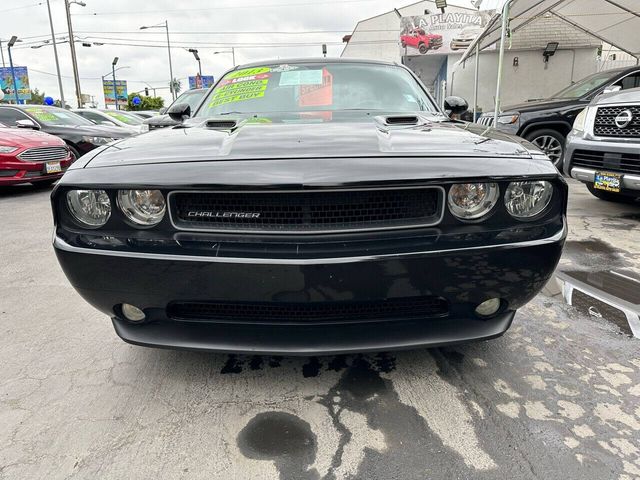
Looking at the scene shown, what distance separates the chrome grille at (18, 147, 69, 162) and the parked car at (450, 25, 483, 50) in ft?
62.0

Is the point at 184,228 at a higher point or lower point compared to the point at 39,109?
lower

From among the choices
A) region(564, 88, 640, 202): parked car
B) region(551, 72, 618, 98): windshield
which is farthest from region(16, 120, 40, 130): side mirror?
region(551, 72, 618, 98): windshield

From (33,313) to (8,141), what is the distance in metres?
5.23

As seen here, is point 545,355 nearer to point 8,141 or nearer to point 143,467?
point 143,467

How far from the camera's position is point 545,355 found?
7.30 ft

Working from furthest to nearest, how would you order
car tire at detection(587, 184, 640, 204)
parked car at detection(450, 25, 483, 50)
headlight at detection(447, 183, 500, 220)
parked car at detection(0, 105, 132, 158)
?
parked car at detection(450, 25, 483, 50), parked car at detection(0, 105, 132, 158), car tire at detection(587, 184, 640, 204), headlight at detection(447, 183, 500, 220)

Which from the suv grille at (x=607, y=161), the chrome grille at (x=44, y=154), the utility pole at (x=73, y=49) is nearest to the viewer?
the suv grille at (x=607, y=161)

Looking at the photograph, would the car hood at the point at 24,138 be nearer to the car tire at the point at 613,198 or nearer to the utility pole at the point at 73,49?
the car tire at the point at 613,198

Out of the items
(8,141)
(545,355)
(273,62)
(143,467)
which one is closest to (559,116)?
(273,62)

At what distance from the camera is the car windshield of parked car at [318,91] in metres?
2.88

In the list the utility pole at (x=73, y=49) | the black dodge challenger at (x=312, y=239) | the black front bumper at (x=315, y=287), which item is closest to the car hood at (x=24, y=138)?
the black dodge challenger at (x=312, y=239)

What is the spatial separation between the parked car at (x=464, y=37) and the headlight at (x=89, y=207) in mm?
22604

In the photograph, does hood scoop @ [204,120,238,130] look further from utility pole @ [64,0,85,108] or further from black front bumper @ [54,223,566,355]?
utility pole @ [64,0,85,108]

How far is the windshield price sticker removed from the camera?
9.96ft
